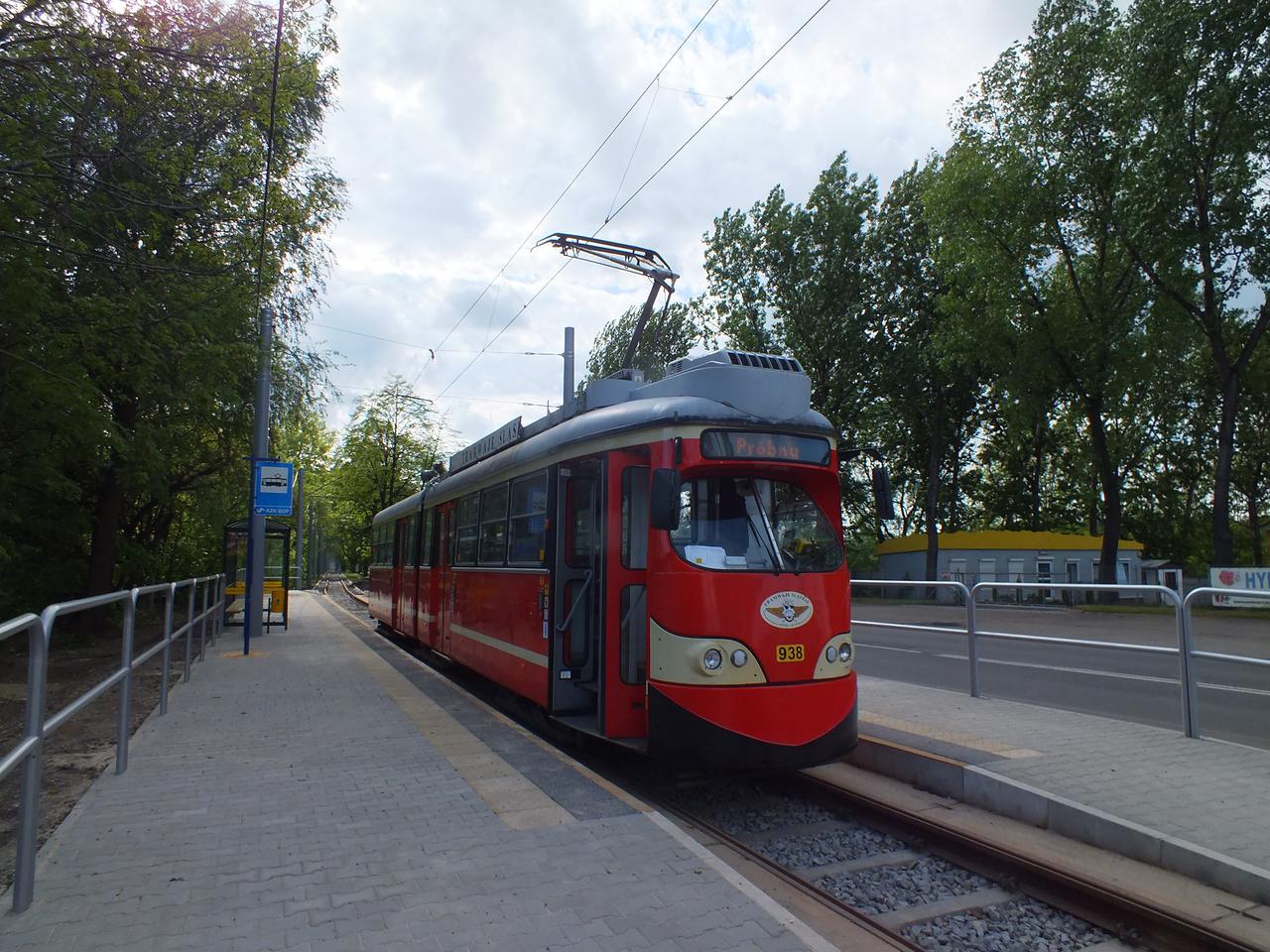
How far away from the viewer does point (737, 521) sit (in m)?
6.23

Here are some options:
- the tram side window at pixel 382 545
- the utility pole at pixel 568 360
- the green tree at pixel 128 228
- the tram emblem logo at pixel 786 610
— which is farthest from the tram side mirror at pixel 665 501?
the utility pole at pixel 568 360

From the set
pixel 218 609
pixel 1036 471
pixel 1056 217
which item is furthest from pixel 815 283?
pixel 218 609

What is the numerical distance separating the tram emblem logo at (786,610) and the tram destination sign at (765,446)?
3.23 feet

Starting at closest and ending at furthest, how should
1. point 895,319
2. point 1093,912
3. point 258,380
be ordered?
point 1093,912, point 258,380, point 895,319

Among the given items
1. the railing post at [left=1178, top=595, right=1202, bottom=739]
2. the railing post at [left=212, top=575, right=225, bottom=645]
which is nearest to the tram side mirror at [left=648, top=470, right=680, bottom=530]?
the railing post at [left=1178, top=595, right=1202, bottom=739]

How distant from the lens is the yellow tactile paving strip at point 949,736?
6473mm

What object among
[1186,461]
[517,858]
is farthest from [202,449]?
[1186,461]

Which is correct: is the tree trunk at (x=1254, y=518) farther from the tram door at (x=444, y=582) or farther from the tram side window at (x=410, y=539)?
the tram door at (x=444, y=582)

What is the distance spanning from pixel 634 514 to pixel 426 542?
7523 millimetres

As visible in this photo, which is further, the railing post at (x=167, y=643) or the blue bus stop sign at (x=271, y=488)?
the blue bus stop sign at (x=271, y=488)

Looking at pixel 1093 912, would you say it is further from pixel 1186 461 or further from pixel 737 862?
pixel 1186 461

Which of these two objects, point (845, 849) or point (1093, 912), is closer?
point (1093, 912)

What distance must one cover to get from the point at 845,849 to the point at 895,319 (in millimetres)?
33254

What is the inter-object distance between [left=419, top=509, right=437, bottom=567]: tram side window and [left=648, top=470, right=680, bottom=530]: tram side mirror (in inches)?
299
